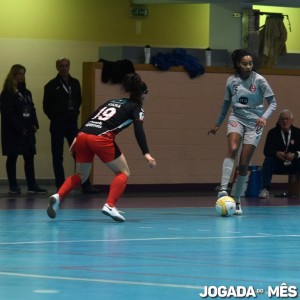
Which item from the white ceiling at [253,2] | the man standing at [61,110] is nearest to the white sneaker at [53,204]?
the man standing at [61,110]

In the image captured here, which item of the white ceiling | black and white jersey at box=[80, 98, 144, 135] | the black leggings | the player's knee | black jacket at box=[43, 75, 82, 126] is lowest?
the black leggings

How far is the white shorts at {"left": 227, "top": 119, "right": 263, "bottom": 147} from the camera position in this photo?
14.9 m

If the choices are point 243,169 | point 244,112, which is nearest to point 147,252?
point 243,169

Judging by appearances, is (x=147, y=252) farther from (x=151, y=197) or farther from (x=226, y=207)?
(x=151, y=197)

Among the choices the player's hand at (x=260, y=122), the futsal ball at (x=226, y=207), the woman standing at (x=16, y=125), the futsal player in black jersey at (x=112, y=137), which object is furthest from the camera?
the woman standing at (x=16, y=125)

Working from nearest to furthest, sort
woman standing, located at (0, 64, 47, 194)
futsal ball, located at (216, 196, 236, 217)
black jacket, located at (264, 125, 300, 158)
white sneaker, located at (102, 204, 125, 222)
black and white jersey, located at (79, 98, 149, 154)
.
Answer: white sneaker, located at (102, 204, 125, 222) < black and white jersey, located at (79, 98, 149, 154) < futsal ball, located at (216, 196, 236, 217) < woman standing, located at (0, 64, 47, 194) < black jacket, located at (264, 125, 300, 158)

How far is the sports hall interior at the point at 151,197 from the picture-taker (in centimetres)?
854

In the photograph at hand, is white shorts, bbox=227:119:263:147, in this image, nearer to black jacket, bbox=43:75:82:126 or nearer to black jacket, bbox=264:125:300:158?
black jacket, bbox=264:125:300:158

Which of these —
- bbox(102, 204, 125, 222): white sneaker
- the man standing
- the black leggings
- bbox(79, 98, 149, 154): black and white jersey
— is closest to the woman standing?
the black leggings

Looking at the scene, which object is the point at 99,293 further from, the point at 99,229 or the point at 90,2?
the point at 90,2

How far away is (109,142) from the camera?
13.5 metres

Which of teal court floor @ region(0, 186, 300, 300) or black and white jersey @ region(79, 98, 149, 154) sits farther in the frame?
black and white jersey @ region(79, 98, 149, 154)

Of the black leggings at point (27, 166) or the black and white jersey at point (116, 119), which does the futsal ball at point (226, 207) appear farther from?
the black leggings at point (27, 166)

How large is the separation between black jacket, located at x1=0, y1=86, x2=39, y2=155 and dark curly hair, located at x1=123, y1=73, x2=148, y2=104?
5523 millimetres
